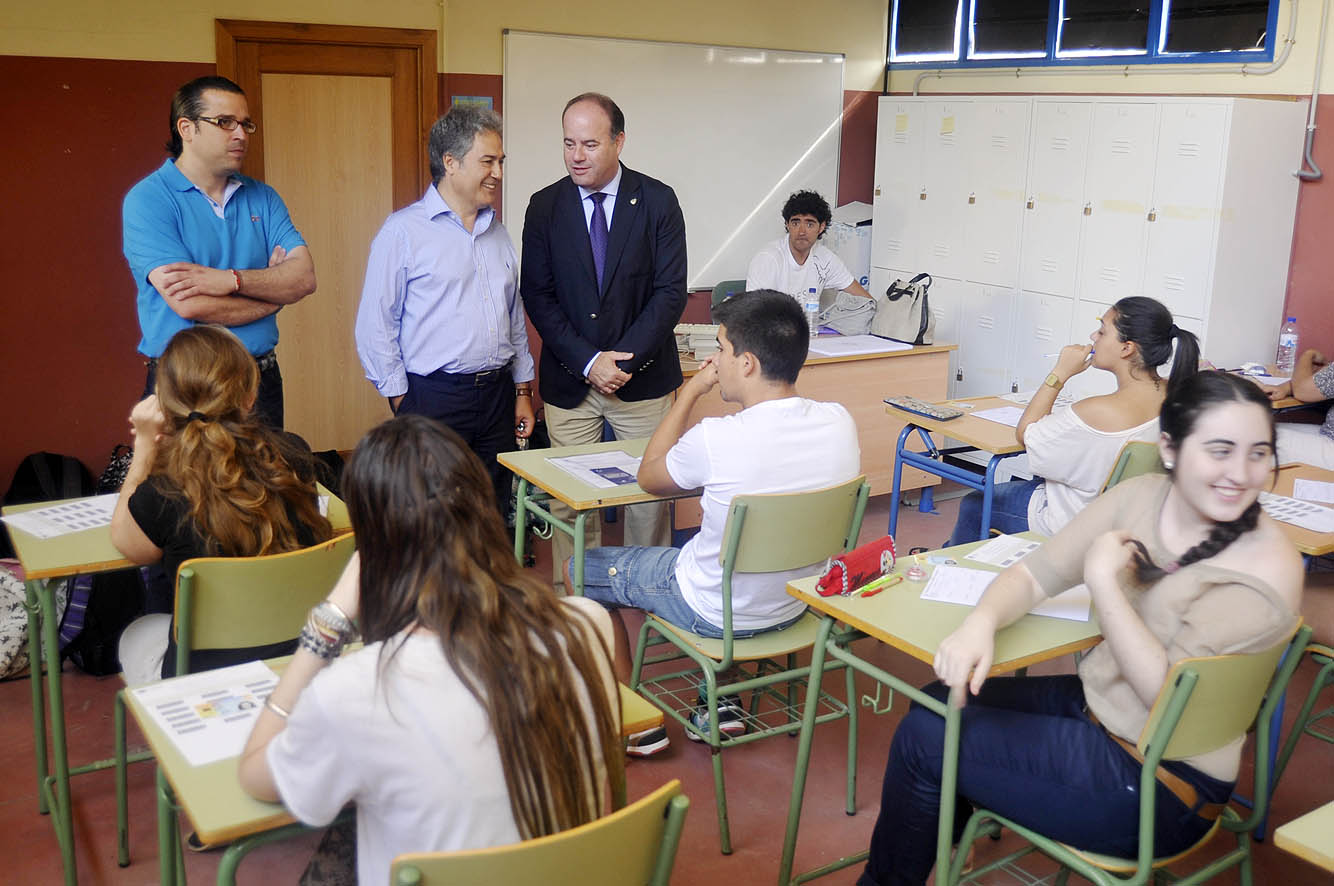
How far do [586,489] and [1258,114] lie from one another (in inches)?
143

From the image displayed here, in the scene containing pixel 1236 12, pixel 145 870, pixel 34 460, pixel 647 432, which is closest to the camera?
pixel 145 870

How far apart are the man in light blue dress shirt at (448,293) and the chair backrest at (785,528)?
3.99ft

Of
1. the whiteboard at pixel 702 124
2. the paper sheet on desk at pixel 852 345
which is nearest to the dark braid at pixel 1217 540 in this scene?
the paper sheet on desk at pixel 852 345

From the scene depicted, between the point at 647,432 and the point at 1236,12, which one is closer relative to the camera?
the point at 647,432

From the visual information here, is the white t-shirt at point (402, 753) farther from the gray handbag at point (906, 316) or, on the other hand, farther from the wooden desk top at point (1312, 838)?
the gray handbag at point (906, 316)

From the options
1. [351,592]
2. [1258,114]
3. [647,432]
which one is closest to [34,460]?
[647,432]

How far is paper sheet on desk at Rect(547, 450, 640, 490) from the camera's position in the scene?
3.19 metres

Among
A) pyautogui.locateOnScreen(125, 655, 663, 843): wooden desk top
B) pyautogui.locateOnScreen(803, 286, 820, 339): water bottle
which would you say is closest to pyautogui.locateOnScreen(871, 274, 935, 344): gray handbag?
pyautogui.locateOnScreen(803, 286, 820, 339): water bottle

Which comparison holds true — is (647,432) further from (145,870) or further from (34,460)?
(34,460)

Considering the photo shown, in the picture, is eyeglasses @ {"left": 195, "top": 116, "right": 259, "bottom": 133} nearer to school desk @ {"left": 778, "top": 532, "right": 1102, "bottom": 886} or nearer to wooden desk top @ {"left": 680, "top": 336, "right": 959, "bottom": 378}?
wooden desk top @ {"left": 680, "top": 336, "right": 959, "bottom": 378}

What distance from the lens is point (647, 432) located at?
414cm

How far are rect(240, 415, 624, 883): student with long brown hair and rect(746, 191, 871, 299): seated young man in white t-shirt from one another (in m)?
4.53

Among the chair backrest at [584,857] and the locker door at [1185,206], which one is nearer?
the chair backrest at [584,857]

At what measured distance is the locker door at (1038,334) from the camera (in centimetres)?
579
